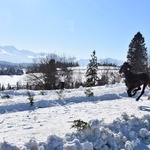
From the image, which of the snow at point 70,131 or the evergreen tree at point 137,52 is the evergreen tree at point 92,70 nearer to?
the evergreen tree at point 137,52

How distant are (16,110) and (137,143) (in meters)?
5.64

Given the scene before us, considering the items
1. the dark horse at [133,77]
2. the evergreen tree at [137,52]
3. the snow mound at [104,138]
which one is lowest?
the snow mound at [104,138]

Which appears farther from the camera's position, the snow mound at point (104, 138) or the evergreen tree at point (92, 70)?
the evergreen tree at point (92, 70)

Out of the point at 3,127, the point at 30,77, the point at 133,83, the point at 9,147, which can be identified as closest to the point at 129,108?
the point at 133,83

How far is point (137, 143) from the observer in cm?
772

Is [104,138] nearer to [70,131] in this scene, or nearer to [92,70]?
[70,131]

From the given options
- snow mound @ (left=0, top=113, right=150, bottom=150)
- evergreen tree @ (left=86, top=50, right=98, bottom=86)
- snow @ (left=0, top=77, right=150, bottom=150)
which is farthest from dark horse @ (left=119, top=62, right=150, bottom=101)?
evergreen tree @ (left=86, top=50, right=98, bottom=86)

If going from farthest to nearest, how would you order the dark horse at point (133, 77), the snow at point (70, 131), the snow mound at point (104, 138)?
the dark horse at point (133, 77)
the snow at point (70, 131)
the snow mound at point (104, 138)

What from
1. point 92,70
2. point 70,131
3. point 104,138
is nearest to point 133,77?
point 104,138

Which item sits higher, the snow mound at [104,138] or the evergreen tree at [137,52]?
the evergreen tree at [137,52]

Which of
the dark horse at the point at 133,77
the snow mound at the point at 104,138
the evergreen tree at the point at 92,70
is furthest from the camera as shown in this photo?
the evergreen tree at the point at 92,70

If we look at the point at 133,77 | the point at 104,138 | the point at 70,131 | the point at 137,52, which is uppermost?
the point at 137,52

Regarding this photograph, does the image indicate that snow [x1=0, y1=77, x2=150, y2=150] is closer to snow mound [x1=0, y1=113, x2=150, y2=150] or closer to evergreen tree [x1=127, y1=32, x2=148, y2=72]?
snow mound [x1=0, y1=113, x2=150, y2=150]

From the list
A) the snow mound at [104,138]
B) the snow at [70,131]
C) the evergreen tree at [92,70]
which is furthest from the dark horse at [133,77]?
the evergreen tree at [92,70]
